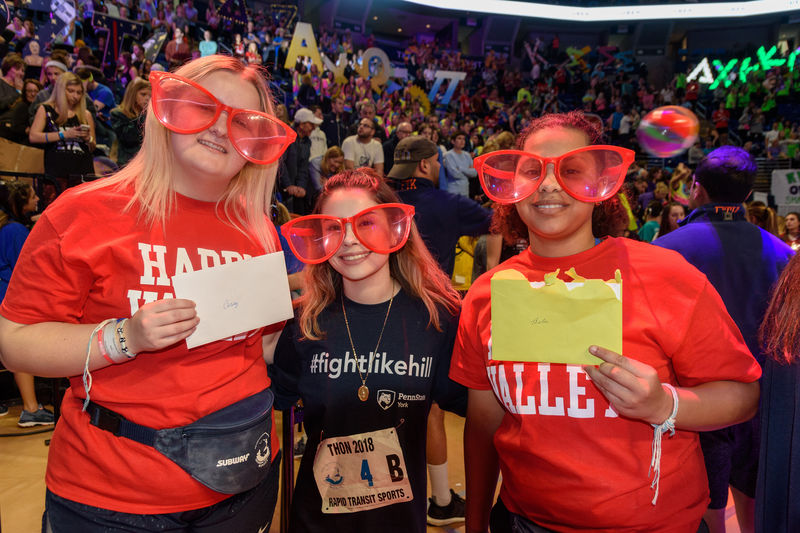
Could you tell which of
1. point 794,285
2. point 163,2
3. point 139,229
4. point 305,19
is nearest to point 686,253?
point 794,285

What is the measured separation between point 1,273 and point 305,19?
17.8 metres

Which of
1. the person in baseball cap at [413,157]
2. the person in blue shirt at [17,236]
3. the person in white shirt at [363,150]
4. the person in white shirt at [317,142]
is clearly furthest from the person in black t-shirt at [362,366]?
the person in white shirt at [317,142]

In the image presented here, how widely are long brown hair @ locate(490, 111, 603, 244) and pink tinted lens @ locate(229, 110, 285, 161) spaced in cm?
70

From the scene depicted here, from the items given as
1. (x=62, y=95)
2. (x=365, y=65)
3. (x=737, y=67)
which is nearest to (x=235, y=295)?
(x=62, y=95)

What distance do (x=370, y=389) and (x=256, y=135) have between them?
2.66 feet

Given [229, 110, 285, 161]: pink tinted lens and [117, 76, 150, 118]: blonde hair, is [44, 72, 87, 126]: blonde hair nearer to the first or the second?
[117, 76, 150, 118]: blonde hair

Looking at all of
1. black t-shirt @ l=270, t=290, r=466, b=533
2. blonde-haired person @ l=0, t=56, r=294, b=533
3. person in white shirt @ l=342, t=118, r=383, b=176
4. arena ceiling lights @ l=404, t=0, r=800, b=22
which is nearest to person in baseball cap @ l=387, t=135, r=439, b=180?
black t-shirt @ l=270, t=290, r=466, b=533

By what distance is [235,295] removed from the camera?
4.35 feet

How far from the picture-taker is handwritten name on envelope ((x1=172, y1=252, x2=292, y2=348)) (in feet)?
4.12

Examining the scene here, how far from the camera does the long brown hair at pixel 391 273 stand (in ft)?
6.11

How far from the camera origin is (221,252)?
4.66 ft

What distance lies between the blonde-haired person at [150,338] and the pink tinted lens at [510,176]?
66 cm

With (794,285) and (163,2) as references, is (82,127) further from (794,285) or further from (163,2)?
(163,2)

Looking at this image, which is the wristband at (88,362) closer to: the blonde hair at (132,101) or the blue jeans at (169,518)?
the blue jeans at (169,518)
